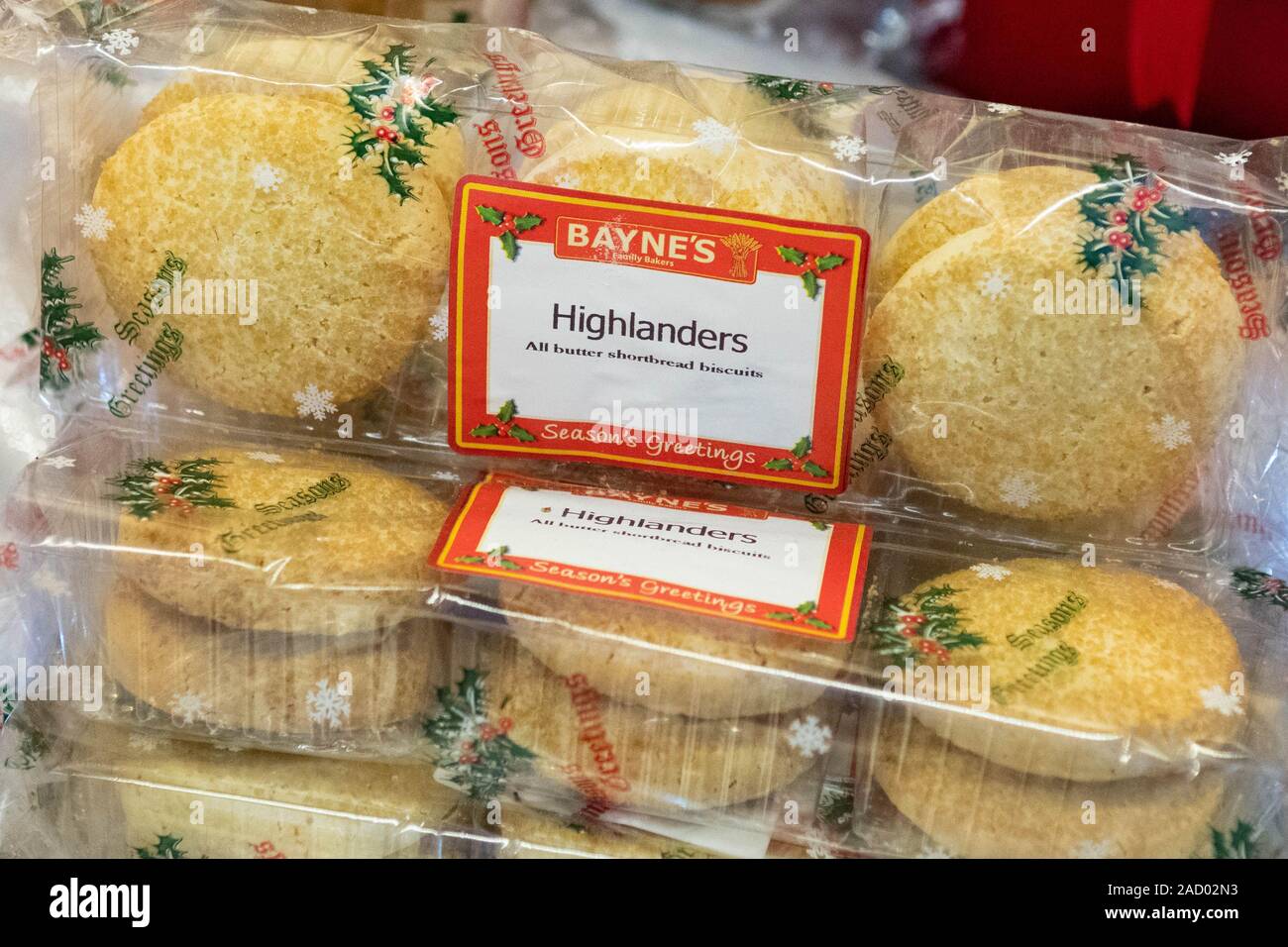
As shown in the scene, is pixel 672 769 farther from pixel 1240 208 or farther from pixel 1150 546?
pixel 1240 208

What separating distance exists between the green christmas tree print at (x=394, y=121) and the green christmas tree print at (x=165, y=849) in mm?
745

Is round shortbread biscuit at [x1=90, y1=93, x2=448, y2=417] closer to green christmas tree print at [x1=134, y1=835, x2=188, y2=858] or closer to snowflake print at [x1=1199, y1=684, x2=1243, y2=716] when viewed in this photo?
green christmas tree print at [x1=134, y1=835, x2=188, y2=858]

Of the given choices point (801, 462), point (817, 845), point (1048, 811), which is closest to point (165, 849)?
point (817, 845)

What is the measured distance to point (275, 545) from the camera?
1.14m

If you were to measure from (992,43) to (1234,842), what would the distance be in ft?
3.32

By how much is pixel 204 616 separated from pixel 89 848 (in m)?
0.36

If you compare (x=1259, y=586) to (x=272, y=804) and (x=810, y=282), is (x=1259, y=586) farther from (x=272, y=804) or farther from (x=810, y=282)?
(x=272, y=804)

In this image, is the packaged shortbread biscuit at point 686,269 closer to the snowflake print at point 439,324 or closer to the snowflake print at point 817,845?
the snowflake print at point 439,324

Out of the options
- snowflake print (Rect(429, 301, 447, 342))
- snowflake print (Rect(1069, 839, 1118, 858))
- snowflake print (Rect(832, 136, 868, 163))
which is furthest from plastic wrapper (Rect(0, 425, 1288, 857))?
snowflake print (Rect(832, 136, 868, 163))

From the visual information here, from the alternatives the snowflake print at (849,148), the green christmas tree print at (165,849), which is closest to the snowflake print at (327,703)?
the green christmas tree print at (165,849)

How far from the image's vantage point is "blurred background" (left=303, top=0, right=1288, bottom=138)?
1360 mm

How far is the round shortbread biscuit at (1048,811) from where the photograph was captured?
105cm

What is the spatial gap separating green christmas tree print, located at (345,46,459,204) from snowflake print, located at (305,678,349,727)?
53cm

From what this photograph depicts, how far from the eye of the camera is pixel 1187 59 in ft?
4.51
